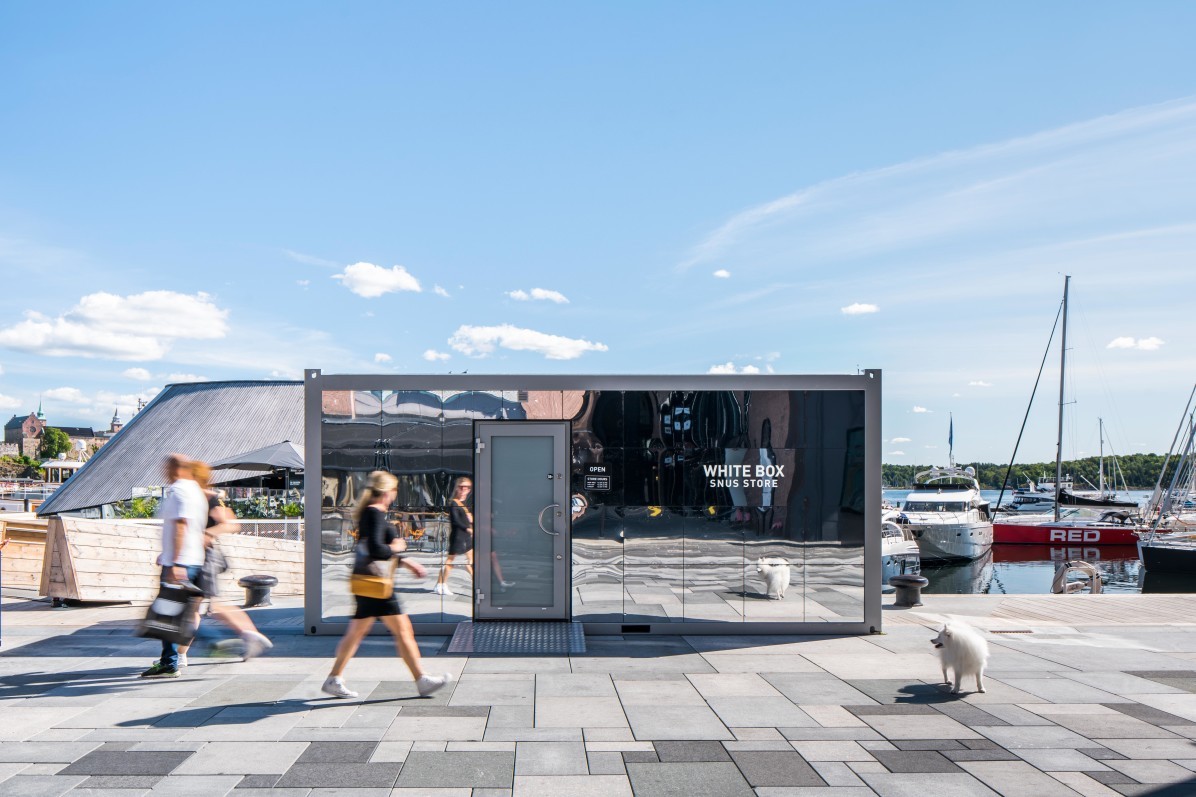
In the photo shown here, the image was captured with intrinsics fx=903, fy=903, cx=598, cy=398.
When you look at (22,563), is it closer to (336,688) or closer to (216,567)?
(216,567)

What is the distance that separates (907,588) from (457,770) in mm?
8744

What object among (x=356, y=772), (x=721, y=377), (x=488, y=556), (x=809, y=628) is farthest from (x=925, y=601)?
(x=356, y=772)

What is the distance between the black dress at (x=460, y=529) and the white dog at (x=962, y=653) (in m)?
4.81

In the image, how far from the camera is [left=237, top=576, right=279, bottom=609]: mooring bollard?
453 inches

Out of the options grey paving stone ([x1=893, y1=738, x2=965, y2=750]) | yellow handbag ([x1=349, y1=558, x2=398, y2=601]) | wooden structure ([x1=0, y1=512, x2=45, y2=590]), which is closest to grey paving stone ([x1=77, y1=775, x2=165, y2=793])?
yellow handbag ([x1=349, y1=558, x2=398, y2=601])

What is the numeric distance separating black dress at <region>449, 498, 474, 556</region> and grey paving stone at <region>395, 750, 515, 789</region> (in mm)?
4156

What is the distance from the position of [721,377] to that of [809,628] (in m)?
2.95

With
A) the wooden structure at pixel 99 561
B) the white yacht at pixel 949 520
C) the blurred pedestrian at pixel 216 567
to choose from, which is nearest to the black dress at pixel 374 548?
the blurred pedestrian at pixel 216 567

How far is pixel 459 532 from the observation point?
9.66 m

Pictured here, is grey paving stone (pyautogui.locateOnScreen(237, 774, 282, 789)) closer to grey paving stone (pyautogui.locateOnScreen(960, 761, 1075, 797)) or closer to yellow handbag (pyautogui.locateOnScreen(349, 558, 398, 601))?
yellow handbag (pyautogui.locateOnScreen(349, 558, 398, 601))

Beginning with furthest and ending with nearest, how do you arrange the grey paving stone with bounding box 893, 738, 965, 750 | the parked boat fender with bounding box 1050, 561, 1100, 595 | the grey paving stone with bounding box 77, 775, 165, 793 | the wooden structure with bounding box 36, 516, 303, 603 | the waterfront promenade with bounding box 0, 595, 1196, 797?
the parked boat fender with bounding box 1050, 561, 1100, 595, the wooden structure with bounding box 36, 516, 303, 603, the grey paving stone with bounding box 893, 738, 965, 750, the waterfront promenade with bounding box 0, 595, 1196, 797, the grey paving stone with bounding box 77, 775, 165, 793

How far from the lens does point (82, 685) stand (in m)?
7.36

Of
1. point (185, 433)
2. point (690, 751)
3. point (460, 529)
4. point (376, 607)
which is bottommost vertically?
point (690, 751)

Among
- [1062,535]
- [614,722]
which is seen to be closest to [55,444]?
[1062,535]
